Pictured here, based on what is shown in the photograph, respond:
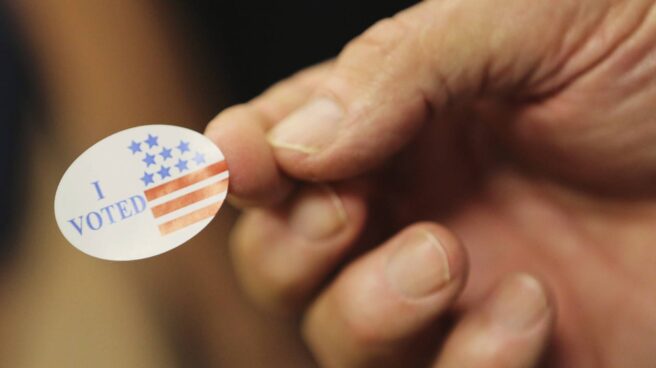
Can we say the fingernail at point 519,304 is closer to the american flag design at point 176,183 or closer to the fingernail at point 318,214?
the fingernail at point 318,214

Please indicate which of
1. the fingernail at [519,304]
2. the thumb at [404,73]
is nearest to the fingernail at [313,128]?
the thumb at [404,73]

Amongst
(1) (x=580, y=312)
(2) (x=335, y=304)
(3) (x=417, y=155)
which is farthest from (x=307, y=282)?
(1) (x=580, y=312)

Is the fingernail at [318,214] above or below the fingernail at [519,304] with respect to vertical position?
above

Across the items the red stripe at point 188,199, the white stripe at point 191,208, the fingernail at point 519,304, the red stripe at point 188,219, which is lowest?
the fingernail at point 519,304

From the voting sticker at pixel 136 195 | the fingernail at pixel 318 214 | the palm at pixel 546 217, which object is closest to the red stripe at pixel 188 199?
the voting sticker at pixel 136 195

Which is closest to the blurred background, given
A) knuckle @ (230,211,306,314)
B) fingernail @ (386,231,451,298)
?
knuckle @ (230,211,306,314)

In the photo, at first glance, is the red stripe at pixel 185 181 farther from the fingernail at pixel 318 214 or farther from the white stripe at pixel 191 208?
the fingernail at pixel 318 214

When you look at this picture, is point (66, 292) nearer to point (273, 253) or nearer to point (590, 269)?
point (273, 253)

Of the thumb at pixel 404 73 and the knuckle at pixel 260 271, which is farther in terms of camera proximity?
the knuckle at pixel 260 271
